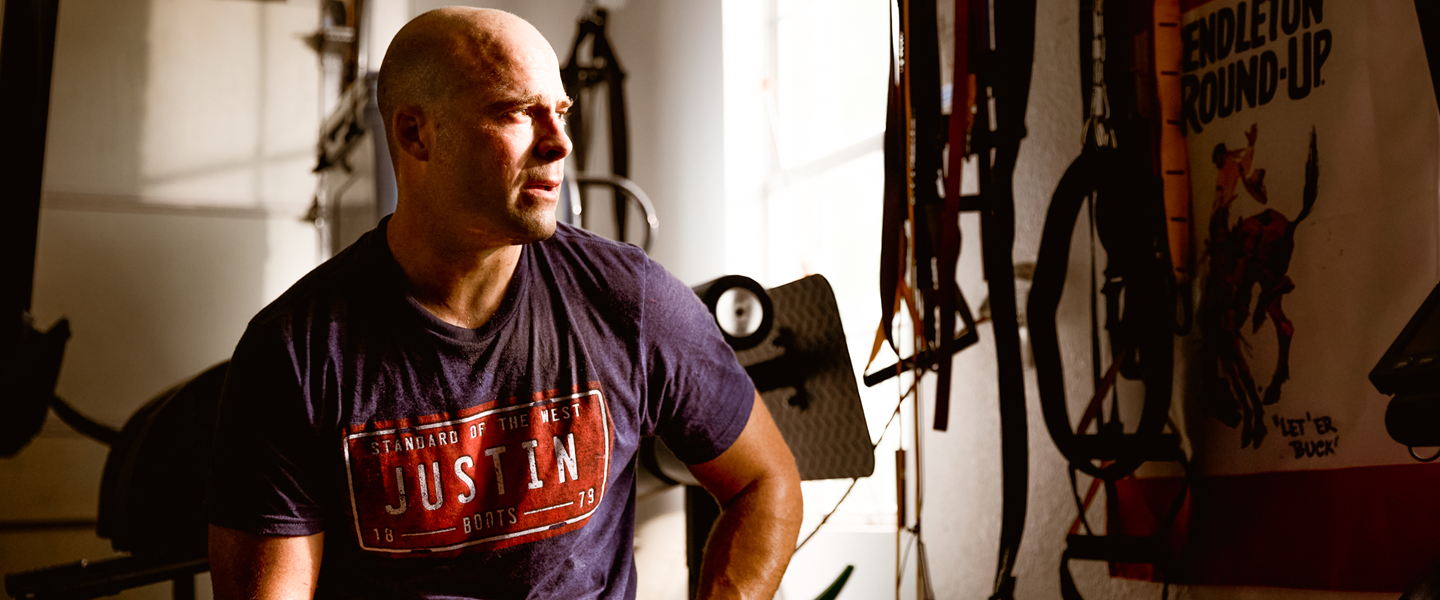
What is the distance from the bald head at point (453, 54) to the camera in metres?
1.12

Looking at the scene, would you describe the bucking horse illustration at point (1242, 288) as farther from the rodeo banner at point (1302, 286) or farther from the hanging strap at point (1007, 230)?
the hanging strap at point (1007, 230)

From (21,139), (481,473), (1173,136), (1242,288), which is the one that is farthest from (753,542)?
(21,139)

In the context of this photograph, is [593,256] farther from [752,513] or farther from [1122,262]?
[1122,262]

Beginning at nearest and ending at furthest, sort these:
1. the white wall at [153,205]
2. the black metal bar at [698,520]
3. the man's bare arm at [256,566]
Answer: the man's bare arm at [256,566] < the black metal bar at [698,520] < the white wall at [153,205]

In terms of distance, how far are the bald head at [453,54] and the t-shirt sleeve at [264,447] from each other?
0.30m

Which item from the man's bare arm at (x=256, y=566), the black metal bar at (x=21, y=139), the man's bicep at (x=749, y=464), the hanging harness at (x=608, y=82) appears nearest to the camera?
the man's bare arm at (x=256, y=566)

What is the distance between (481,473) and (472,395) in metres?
0.09

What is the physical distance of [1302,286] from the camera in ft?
4.24

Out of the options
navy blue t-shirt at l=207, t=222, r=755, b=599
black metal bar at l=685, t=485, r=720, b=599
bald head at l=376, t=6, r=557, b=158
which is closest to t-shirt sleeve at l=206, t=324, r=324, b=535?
navy blue t-shirt at l=207, t=222, r=755, b=599

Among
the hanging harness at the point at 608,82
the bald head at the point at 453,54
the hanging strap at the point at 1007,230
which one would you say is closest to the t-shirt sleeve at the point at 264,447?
the bald head at the point at 453,54

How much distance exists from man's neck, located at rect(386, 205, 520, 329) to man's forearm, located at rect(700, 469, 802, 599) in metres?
0.41

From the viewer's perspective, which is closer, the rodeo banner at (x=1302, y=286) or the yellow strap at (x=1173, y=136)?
the rodeo banner at (x=1302, y=286)

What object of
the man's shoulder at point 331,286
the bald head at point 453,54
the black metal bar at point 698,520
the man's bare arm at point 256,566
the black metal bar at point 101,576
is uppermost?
the bald head at point 453,54

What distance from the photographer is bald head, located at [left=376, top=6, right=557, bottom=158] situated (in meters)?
1.12
